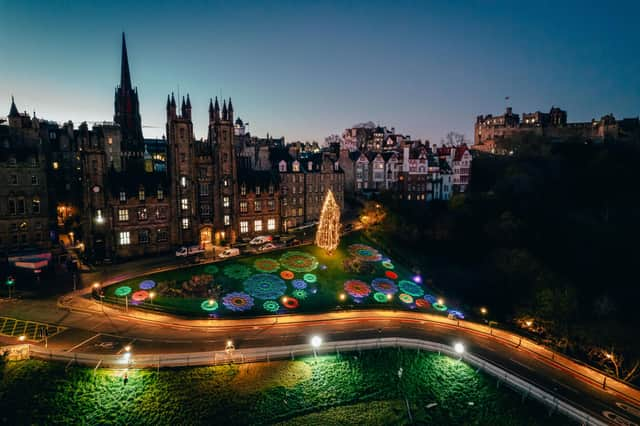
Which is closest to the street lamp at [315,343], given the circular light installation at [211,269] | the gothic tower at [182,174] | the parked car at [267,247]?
the circular light installation at [211,269]

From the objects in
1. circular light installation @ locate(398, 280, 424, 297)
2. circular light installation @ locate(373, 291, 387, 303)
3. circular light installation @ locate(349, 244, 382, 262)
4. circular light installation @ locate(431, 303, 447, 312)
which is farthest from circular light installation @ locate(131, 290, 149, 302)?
circular light installation @ locate(431, 303, 447, 312)

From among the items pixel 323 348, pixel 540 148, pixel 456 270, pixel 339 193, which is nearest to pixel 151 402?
pixel 323 348

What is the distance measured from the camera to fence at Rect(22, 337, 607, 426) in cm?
3157

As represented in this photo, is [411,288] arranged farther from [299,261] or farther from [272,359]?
[272,359]

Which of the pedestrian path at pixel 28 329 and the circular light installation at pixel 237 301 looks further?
the circular light installation at pixel 237 301

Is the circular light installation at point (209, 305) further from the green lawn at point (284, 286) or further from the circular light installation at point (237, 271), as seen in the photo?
the circular light installation at point (237, 271)

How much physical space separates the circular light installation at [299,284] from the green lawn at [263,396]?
14.8m

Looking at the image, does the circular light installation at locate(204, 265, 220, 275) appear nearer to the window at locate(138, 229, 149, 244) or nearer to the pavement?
the pavement

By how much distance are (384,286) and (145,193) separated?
1595 inches

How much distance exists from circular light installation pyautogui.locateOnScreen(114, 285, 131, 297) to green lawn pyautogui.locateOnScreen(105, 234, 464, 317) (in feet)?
0.37

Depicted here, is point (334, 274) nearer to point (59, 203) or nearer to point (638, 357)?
point (638, 357)

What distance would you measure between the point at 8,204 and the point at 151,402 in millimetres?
45993

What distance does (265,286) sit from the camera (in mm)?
49281

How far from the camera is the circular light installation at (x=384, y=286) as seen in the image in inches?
2108
